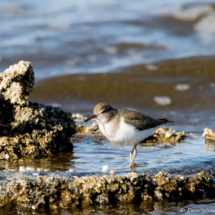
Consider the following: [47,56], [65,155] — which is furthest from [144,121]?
[47,56]

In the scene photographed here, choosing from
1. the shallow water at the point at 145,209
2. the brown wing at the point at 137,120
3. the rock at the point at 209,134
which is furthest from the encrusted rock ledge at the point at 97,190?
the rock at the point at 209,134

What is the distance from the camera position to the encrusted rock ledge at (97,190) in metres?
4.16

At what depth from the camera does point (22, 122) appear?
581 cm

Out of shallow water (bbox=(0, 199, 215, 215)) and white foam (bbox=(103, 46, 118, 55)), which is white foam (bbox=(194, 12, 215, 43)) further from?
shallow water (bbox=(0, 199, 215, 215))

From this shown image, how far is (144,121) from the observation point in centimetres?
577

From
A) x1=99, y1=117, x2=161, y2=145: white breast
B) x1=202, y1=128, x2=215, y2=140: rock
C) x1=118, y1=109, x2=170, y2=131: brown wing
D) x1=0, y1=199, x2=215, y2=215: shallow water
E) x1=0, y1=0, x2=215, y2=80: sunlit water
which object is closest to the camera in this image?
x1=0, y1=199, x2=215, y2=215: shallow water

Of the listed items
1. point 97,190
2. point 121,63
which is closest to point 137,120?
point 97,190

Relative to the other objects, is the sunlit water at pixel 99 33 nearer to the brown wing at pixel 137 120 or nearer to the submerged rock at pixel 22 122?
the submerged rock at pixel 22 122

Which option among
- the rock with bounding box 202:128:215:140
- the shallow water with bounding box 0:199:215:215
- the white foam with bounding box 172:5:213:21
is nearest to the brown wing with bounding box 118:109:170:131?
the shallow water with bounding box 0:199:215:215

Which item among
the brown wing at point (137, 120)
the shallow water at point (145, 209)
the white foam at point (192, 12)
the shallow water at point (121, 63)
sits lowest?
the shallow water at point (145, 209)

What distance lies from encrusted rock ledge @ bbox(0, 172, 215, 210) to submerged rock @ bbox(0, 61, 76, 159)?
147 centimetres

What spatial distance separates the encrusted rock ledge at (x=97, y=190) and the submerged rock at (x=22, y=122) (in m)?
1.47

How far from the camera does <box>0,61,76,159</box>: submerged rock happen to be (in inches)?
225

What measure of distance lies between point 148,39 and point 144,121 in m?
9.76
